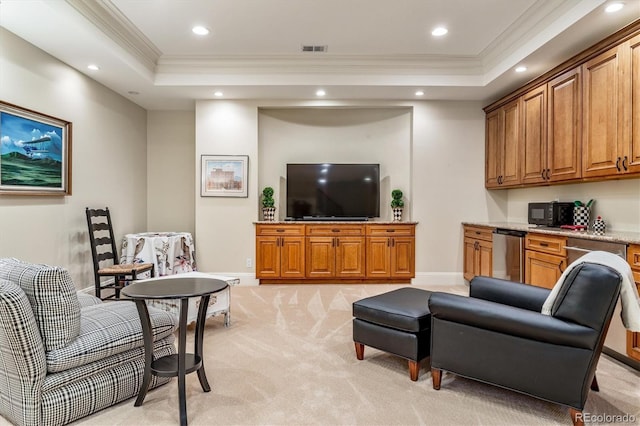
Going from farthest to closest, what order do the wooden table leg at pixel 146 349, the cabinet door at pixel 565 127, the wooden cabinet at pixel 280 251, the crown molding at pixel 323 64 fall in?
1. the wooden cabinet at pixel 280 251
2. the crown molding at pixel 323 64
3. the cabinet door at pixel 565 127
4. the wooden table leg at pixel 146 349

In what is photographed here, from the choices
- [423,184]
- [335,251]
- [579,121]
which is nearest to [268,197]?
[335,251]

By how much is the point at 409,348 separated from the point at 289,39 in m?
3.35

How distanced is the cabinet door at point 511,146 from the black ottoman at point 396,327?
268cm

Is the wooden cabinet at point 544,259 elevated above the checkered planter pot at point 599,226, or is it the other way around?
the checkered planter pot at point 599,226

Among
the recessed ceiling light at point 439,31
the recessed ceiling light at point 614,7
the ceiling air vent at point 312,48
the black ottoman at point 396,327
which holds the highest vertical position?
the ceiling air vent at point 312,48

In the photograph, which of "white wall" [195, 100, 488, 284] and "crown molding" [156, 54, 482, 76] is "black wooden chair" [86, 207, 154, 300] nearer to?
"white wall" [195, 100, 488, 284]

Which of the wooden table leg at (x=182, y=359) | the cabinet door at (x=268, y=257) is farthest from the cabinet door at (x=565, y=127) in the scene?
the wooden table leg at (x=182, y=359)

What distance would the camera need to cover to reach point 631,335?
255cm

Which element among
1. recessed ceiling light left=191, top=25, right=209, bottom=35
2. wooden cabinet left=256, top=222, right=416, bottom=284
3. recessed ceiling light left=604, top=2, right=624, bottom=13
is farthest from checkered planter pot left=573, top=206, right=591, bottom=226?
recessed ceiling light left=191, top=25, right=209, bottom=35

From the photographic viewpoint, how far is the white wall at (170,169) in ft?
19.0

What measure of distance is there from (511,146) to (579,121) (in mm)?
1223

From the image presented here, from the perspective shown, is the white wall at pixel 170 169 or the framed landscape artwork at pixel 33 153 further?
the white wall at pixel 170 169

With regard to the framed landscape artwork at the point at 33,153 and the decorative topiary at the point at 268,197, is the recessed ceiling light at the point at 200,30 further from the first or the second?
the decorative topiary at the point at 268,197

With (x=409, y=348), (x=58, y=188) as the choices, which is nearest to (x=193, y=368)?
(x=409, y=348)
